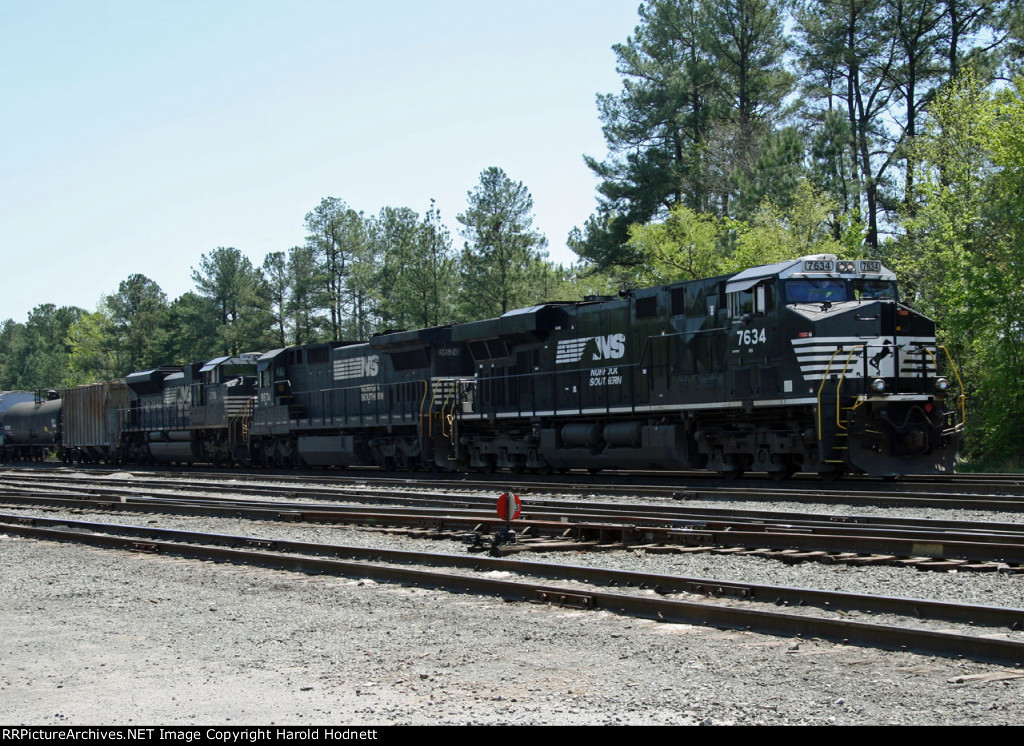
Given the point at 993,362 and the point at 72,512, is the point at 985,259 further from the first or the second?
the point at 72,512

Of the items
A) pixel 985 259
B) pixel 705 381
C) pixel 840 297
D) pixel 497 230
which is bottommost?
pixel 705 381

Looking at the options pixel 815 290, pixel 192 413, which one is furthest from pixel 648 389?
pixel 192 413

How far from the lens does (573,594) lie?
7801mm

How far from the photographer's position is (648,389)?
18.9m

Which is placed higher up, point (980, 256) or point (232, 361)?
point (980, 256)

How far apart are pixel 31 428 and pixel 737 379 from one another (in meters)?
36.8

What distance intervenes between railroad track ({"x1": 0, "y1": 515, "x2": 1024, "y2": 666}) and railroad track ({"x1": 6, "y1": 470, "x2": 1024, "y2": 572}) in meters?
1.20

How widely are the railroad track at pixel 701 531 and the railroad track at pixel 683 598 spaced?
47.2 inches

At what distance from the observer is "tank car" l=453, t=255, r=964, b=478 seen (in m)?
15.7

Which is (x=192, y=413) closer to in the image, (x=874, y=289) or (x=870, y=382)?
(x=874, y=289)

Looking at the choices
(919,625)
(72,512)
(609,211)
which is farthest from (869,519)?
(609,211)

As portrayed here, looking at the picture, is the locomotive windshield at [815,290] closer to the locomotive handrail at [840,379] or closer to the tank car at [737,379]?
the tank car at [737,379]

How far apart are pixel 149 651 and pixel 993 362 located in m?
→ 21.4

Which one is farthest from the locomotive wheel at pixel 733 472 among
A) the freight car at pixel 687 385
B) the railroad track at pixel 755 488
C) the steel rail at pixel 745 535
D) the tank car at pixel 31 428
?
the tank car at pixel 31 428
